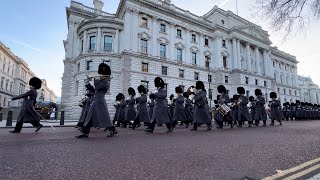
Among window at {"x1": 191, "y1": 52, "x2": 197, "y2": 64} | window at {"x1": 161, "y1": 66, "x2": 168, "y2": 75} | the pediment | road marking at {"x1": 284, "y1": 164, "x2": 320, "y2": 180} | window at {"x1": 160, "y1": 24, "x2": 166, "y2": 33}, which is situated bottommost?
road marking at {"x1": 284, "y1": 164, "x2": 320, "y2": 180}

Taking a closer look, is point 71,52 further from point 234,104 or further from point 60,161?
point 60,161

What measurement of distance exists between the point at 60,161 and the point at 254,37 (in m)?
55.6

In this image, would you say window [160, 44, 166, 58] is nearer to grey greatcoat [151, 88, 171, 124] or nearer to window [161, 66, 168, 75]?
window [161, 66, 168, 75]

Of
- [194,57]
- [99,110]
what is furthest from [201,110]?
[194,57]

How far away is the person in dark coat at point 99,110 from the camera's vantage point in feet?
22.2

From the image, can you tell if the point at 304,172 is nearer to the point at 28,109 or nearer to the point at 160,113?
the point at 160,113

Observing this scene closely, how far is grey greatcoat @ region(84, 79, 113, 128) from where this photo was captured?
6.75m

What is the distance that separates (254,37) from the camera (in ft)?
169

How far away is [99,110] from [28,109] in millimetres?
3818

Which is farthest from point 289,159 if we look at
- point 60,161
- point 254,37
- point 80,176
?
point 254,37

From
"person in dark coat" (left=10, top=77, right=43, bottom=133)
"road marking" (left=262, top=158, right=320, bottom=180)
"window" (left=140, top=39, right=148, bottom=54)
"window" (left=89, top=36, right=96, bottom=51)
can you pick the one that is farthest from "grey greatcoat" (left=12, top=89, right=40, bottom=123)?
"window" (left=140, top=39, right=148, bottom=54)

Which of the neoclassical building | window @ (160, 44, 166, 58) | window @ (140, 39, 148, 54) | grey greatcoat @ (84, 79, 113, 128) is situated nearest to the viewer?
grey greatcoat @ (84, 79, 113, 128)

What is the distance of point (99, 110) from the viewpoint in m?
6.92

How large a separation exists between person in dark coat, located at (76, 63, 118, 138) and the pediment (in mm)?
46806
